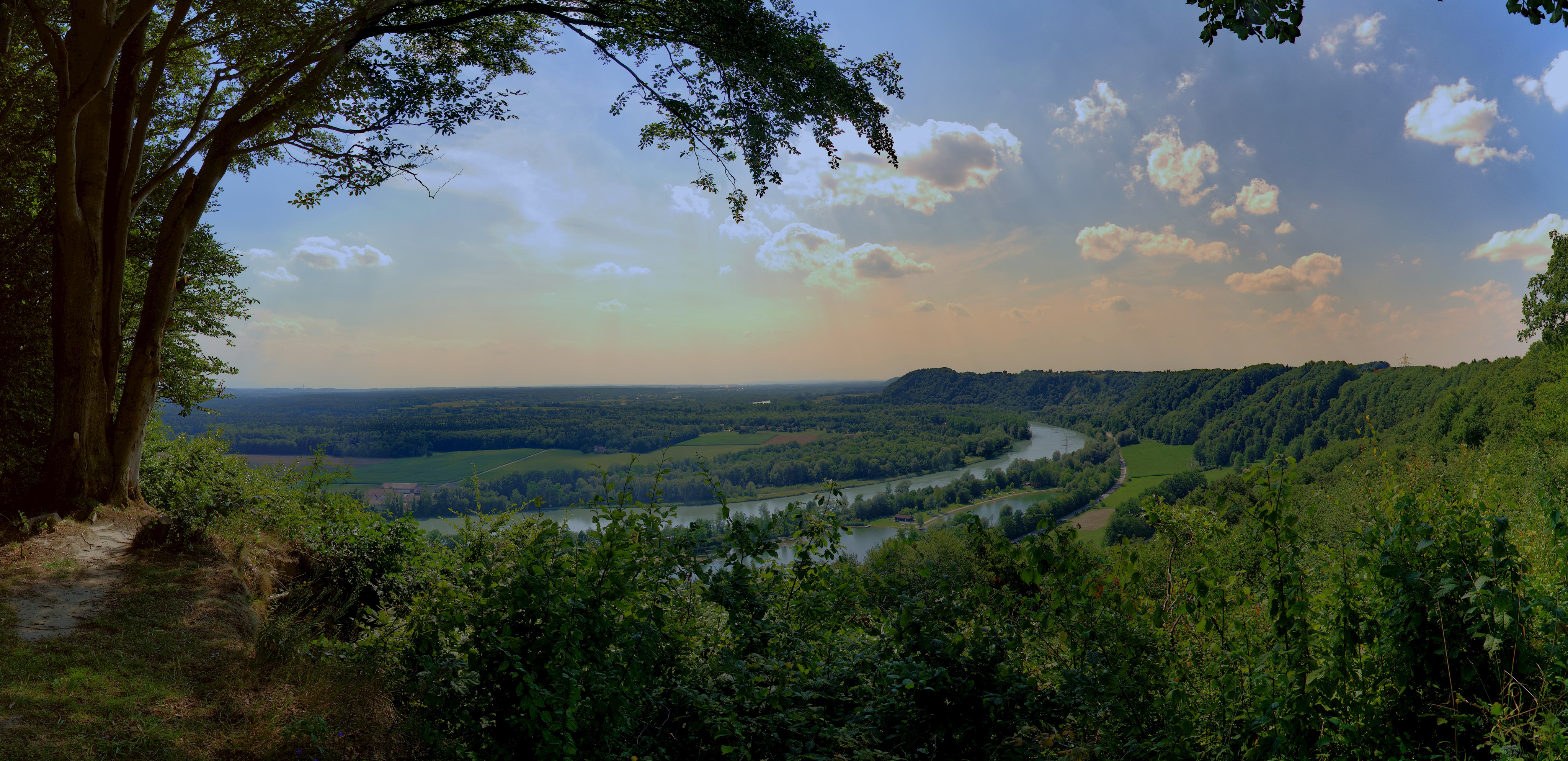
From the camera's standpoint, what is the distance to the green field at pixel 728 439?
200 feet

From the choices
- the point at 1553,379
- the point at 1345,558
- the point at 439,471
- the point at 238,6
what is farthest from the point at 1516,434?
the point at 439,471

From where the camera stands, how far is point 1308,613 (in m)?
2.99

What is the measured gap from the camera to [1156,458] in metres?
68.8

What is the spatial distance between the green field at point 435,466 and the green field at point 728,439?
23.1 metres

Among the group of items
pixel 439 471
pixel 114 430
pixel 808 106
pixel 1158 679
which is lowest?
pixel 439 471

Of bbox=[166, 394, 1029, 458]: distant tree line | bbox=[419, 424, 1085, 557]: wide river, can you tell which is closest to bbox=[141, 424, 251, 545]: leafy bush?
bbox=[166, 394, 1029, 458]: distant tree line

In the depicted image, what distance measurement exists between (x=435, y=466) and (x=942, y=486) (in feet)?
110

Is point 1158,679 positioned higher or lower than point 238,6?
lower

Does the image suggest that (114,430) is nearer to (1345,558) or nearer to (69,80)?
(69,80)

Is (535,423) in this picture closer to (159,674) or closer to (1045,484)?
(1045,484)

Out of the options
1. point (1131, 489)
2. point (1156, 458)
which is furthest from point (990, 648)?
point (1156, 458)

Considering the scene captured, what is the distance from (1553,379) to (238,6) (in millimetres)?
45463

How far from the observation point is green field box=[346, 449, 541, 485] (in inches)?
1031

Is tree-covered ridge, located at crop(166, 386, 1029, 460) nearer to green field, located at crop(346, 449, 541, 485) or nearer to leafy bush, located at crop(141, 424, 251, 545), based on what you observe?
green field, located at crop(346, 449, 541, 485)
